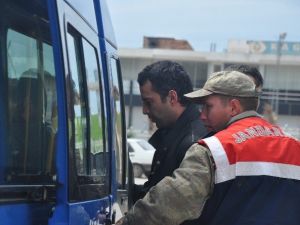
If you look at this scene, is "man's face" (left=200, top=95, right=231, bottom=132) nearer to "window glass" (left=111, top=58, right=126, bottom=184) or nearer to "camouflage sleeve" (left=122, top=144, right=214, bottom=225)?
"camouflage sleeve" (left=122, top=144, right=214, bottom=225)

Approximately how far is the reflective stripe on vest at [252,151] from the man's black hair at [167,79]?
1.02 metres

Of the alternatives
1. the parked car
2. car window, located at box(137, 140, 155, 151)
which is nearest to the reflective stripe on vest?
the parked car

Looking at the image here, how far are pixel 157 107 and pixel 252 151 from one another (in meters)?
1.23

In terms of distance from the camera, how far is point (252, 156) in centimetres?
273

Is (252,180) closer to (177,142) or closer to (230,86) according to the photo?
(230,86)

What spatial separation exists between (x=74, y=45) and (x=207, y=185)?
2.87 ft

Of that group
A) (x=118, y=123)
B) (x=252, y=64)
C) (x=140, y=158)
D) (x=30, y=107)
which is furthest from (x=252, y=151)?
(x=252, y=64)

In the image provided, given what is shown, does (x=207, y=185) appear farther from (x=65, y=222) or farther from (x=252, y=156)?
(x=65, y=222)

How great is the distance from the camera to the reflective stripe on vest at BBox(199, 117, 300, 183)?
2684 millimetres

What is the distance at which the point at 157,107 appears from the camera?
3.89 metres

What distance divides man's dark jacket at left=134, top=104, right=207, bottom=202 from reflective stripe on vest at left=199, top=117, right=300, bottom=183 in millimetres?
707

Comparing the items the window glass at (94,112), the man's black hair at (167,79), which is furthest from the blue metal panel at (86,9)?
the man's black hair at (167,79)

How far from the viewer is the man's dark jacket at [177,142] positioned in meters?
3.56

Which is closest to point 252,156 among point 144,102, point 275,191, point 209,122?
point 275,191
